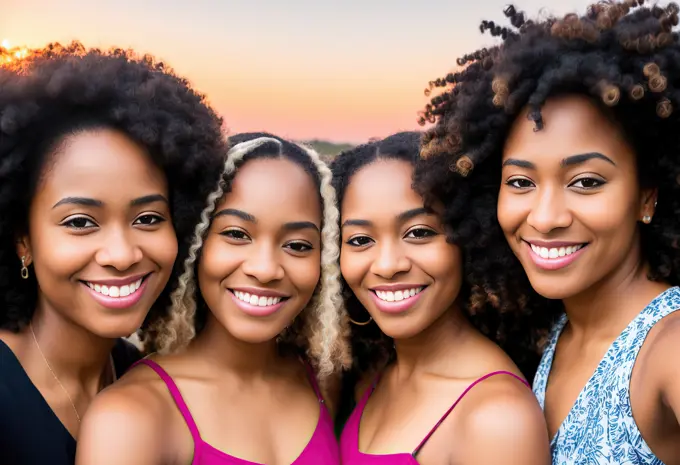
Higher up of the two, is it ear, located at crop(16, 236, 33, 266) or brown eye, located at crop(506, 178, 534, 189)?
brown eye, located at crop(506, 178, 534, 189)

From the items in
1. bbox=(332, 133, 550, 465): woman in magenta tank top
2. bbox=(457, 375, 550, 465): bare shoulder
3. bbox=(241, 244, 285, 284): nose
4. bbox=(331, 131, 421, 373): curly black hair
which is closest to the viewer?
bbox=(457, 375, 550, 465): bare shoulder

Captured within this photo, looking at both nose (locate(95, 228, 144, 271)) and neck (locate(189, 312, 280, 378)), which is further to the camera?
neck (locate(189, 312, 280, 378))

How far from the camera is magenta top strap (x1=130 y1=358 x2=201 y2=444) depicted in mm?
2854

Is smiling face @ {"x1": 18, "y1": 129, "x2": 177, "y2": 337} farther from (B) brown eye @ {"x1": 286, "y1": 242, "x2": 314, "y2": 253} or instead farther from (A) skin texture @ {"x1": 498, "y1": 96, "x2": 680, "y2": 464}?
(A) skin texture @ {"x1": 498, "y1": 96, "x2": 680, "y2": 464}

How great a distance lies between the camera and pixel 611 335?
109 inches

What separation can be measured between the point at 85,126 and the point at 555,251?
186cm

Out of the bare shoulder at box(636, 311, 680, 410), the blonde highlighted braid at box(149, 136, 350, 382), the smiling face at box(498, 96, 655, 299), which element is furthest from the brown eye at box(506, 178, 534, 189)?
the blonde highlighted braid at box(149, 136, 350, 382)

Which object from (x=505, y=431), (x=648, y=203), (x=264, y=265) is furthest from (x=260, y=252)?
(x=648, y=203)

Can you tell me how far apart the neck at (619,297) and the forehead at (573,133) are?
1.49 ft

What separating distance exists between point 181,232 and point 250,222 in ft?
0.96

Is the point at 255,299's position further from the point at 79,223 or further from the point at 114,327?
the point at 79,223

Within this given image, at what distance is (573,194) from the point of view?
265 centimetres

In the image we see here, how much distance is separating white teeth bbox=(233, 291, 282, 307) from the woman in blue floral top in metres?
0.96

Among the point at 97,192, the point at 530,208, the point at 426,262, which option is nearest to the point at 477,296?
the point at 426,262
